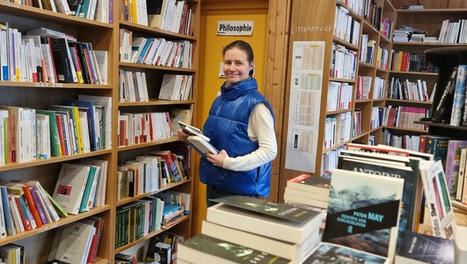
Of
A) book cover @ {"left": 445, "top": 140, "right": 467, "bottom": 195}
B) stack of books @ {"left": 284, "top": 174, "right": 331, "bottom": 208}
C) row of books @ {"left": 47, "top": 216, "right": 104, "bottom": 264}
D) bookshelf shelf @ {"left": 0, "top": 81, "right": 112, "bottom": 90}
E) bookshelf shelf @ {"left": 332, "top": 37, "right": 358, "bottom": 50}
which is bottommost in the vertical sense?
row of books @ {"left": 47, "top": 216, "right": 104, "bottom": 264}

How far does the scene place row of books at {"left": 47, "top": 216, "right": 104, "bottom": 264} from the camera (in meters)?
2.43

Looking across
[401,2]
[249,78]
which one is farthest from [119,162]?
[401,2]

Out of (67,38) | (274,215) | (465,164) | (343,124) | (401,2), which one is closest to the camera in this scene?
(274,215)

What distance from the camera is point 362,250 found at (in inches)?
42.2

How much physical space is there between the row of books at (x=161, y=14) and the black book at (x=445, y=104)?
1894 mm

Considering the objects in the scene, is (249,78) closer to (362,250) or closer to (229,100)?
(229,100)

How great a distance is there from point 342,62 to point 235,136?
5.53 ft

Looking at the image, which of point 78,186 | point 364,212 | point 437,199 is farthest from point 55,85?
point 437,199

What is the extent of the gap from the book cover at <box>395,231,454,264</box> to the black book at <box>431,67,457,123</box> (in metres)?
0.77

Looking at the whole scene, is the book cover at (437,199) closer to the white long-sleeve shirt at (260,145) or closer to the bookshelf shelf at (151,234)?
the white long-sleeve shirt at (260,145)

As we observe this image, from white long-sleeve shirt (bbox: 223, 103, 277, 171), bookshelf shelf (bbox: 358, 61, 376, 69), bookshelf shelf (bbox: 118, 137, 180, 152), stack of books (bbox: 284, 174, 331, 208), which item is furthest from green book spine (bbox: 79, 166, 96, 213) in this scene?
bookshelf shelf (bbox: 358, 61, 376, 69)

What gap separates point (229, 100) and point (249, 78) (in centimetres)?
17

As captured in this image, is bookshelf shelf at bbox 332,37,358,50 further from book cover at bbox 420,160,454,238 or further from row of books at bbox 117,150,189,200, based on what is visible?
book cover at bbox 420,160,454,238

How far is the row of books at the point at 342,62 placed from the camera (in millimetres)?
3115
